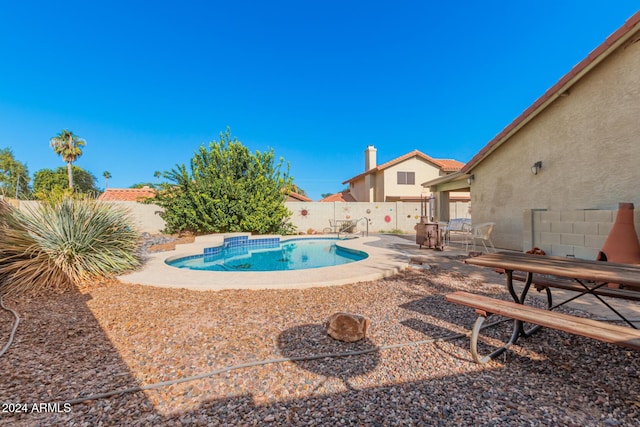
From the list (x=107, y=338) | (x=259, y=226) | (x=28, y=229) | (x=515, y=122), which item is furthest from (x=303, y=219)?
(x=107, y=338)

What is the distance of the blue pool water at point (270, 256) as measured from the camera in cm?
833

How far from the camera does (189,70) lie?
19141 millimetres

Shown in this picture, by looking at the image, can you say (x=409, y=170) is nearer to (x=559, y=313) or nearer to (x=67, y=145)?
(x=559, y=313)

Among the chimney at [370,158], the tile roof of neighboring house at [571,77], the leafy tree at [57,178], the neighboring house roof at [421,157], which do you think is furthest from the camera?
the leafy tree at [57,178]

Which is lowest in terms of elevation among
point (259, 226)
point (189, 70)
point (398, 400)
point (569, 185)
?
point (398, 400)

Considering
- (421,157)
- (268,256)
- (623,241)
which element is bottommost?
(268,256)

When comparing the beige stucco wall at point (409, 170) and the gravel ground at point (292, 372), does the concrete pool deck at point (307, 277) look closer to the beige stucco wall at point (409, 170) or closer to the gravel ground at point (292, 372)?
the gravel ground at point (292, 372)

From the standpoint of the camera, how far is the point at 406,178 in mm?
23609

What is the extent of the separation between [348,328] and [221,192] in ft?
39.5

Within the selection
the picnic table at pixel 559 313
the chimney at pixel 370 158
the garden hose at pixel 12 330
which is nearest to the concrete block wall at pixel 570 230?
the picnic table at pixel 559 313

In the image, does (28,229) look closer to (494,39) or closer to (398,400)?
(398,400)

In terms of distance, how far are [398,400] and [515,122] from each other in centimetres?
924

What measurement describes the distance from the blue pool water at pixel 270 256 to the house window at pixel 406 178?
12815 mm

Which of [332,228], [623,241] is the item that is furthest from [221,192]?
[623,241]
